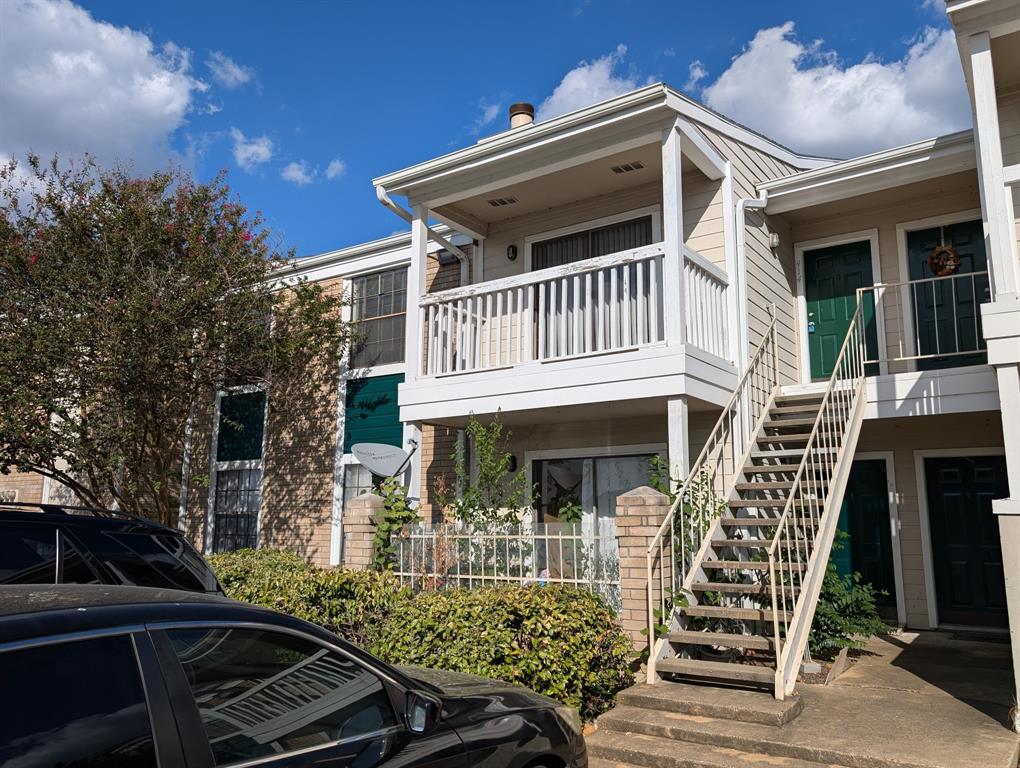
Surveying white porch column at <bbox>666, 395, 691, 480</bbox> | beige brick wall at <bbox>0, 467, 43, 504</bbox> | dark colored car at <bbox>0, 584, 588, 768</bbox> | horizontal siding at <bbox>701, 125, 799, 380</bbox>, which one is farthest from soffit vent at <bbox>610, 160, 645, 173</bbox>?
beige brick wall at <bbox>0, 467, 43, 504</bbox>

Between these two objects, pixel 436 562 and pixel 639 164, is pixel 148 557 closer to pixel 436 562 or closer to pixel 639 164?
pixel 436 562

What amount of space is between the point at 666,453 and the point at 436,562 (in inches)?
128

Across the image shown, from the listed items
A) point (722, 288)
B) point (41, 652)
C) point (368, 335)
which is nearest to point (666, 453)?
point (722, 288)

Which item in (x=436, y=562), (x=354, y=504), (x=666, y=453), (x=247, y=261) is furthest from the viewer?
(x=247, y=261)

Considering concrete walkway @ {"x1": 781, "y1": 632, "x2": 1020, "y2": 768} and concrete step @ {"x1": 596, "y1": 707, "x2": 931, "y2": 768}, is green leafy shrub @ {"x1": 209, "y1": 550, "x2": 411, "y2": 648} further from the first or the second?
concrete walkway @ {"x1": 781, "y1": 632, "x2": 1020, "y2": 768}

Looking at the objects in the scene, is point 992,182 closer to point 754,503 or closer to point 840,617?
point 754,503

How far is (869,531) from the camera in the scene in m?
10.1

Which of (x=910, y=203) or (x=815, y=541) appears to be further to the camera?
(x=910, y=203)

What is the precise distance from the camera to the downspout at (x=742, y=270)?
375 inches

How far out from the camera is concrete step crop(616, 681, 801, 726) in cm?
559

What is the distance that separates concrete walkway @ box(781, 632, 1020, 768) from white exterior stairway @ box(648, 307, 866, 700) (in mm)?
478

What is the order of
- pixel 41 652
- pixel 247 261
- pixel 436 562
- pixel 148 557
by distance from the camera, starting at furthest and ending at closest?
pixel 247 261, pixel 436 562, pixel 148 557, pixel 41 652

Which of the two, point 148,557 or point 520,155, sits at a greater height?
point 520,155

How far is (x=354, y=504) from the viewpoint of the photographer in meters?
9.17
